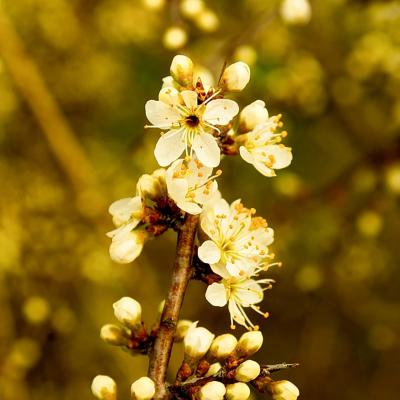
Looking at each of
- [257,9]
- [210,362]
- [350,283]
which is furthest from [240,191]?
[210,362]

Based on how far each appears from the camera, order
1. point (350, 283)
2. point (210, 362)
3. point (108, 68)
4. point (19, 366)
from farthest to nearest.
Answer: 1. point (108, 68)
2. point (350, 283)
3. point (19, 366)
4. point (210, 362)

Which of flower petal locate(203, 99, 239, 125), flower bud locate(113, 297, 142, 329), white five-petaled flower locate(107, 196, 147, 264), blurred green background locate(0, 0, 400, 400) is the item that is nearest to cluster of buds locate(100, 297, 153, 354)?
flower bud locate(113, 297, 142, 329)

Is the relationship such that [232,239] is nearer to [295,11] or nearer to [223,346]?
[223,346]

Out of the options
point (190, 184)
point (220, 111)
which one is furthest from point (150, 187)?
point (220, 111)

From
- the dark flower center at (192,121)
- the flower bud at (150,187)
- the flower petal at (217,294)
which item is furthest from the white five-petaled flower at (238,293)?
the dark flower center at (192,121)

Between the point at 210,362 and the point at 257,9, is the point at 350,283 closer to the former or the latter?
the point at 257,9

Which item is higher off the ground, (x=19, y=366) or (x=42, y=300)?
(x=42, y=300)

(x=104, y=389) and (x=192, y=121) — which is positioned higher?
(x=192, y=121)
